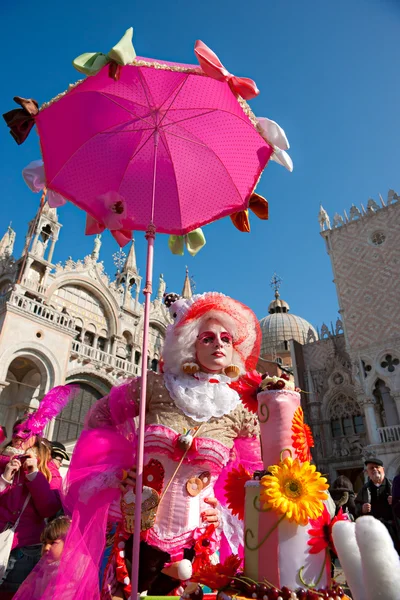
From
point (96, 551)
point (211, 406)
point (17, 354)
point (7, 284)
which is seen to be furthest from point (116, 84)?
point (7, 284)

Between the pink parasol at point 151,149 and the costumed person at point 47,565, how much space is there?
175cm

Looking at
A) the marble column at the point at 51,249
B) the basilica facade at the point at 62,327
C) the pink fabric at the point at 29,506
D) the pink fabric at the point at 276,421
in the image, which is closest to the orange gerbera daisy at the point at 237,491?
the pink fabric at the point at 276,421

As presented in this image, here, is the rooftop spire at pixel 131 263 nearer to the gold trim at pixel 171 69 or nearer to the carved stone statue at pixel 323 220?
the carved stone statue at pixel 323 220

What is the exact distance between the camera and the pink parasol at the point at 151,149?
8.37 feet

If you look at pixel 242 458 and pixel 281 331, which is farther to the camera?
pixel 281 331

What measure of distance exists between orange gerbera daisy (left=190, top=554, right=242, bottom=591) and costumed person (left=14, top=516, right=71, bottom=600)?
29.6 inches

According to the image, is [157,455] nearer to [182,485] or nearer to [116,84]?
[182,485]

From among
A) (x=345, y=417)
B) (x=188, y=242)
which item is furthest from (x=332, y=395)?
(x=188, y=242)

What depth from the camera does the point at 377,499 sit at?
4.55m

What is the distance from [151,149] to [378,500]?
4.40 meters

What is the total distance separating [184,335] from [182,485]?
35.5 inches

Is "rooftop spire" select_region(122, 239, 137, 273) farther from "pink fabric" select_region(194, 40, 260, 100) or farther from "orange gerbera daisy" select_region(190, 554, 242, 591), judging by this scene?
"orange gerbera daisy" select_region(190, 554, 242, 591)

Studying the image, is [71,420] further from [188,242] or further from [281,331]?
[281,331]

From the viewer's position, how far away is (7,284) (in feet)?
49.3
